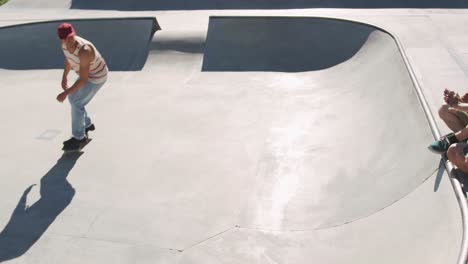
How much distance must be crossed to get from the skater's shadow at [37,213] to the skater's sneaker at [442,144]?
4.05 m

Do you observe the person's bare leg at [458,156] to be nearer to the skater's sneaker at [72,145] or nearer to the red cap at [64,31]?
the red cap at [64,31]

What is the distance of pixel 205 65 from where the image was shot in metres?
9.41

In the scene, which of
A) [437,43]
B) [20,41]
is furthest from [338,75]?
[20,41]

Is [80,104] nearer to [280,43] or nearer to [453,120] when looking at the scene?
[453,120]

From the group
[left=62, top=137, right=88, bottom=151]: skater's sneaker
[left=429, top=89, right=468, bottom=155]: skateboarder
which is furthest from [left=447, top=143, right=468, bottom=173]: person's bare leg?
[left=62, top=137, right=88, bottom=151]: skater's sneaker

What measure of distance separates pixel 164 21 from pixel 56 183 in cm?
Result: 704

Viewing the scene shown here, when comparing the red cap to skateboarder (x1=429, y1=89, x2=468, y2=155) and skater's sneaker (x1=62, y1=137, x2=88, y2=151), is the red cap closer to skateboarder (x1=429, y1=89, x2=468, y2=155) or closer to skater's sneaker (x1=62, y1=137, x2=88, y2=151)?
skater's sneaker (x1=62, y1=137, x2=88, y2=151)

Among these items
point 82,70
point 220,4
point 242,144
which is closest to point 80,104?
point 82,70

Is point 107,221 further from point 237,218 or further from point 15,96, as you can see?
point 15,96

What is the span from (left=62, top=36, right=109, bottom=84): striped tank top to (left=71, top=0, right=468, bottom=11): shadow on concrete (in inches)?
299

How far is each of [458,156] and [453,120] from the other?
72cm

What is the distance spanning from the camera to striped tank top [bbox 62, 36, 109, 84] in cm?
555

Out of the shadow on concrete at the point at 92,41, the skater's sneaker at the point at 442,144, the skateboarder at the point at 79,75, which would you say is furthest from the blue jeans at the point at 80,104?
the skater's sneaker at the point at 442,144

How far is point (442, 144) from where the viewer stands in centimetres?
430
